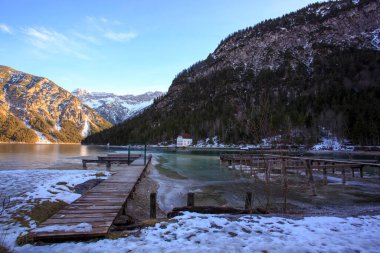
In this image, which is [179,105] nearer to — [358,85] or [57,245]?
[358,85]

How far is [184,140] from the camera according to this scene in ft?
473

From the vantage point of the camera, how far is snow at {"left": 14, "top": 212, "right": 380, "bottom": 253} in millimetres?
5137

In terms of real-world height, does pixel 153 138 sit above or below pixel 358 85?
below

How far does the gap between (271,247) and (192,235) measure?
1860 mm

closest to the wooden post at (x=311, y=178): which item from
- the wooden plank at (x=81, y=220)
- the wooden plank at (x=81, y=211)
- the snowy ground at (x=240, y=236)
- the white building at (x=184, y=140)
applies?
the snowy ground at (x=240, y=236)

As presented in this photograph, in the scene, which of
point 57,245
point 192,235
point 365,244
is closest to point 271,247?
point 192,235

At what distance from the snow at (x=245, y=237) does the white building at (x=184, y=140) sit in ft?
442

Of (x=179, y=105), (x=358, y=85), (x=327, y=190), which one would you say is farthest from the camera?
(x=179, y=105)

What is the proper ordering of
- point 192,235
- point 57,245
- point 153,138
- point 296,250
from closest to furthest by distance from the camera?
point 296,250, point 57,245, point 192,235, point 153,138

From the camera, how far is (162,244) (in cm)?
529

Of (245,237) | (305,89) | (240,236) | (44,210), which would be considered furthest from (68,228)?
(305,89)

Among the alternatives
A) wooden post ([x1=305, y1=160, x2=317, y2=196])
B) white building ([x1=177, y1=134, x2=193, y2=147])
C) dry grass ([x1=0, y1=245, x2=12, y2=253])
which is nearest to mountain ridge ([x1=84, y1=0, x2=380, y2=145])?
white building ([x1=177, y1=134, x2=193, y2=147])

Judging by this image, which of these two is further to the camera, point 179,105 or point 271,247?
point 179,105

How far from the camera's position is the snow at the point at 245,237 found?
5.14 meters
